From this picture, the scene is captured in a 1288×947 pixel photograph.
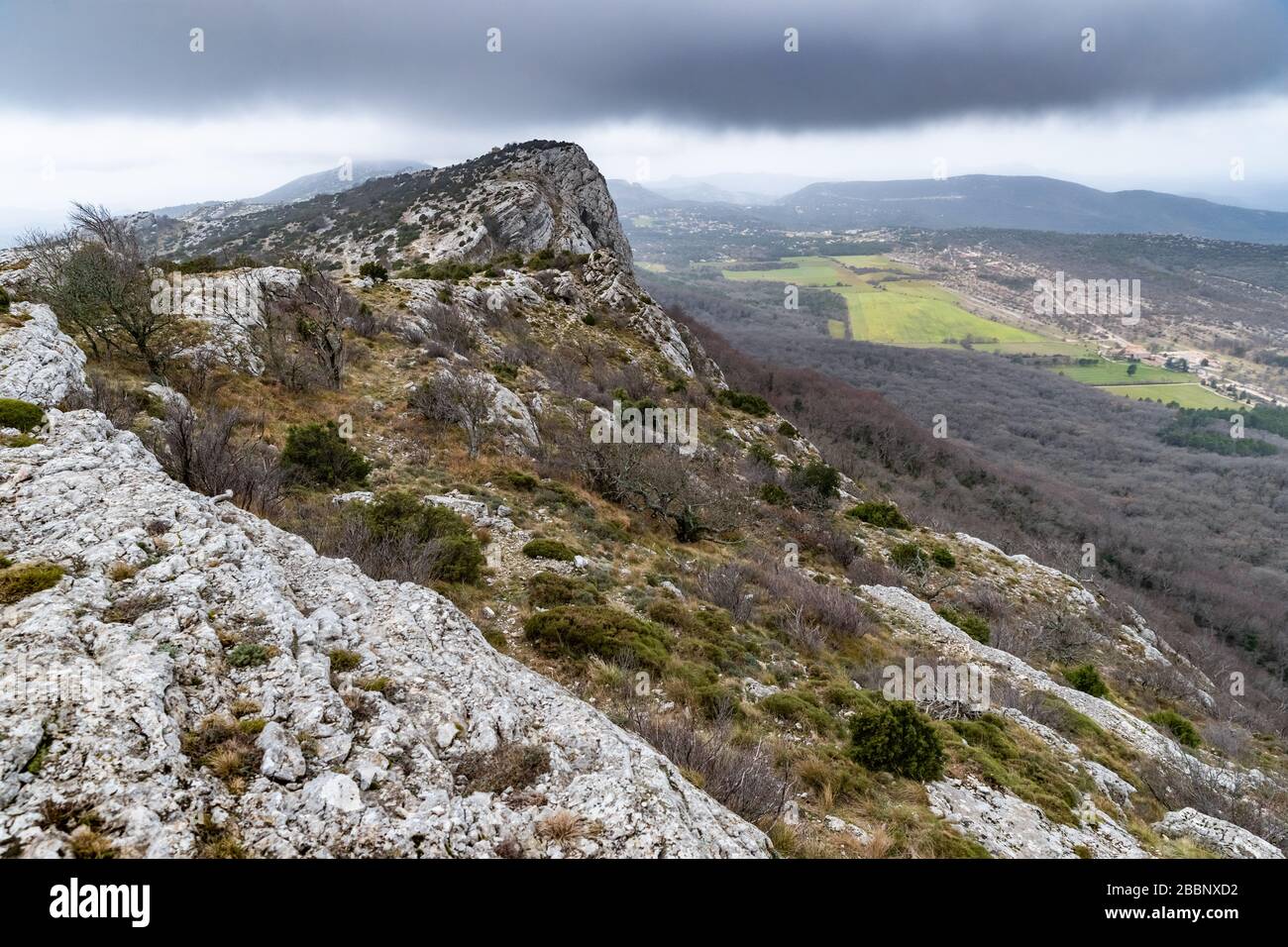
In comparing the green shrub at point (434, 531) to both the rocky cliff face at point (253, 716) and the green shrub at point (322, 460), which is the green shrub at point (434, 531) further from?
the rocky cliff face at point (253, 716)

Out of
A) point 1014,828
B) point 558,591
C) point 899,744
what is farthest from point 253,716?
point 1014,828

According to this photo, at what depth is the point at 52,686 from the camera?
3.75 metres

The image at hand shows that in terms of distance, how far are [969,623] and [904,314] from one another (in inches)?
5288

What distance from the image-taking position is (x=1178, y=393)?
10700cm

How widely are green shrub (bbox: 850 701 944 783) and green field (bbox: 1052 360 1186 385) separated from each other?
437ft

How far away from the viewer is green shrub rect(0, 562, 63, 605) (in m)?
4.64

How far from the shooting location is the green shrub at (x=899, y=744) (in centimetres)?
805

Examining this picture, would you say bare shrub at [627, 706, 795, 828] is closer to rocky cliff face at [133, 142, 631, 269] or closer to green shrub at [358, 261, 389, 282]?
green shrub at [358, 261, 389, 282]

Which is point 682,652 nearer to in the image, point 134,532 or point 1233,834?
point 134,532

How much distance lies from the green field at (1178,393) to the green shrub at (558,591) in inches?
5226

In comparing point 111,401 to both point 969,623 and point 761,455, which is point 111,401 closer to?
point 969,623

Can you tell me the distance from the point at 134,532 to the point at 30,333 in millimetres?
8183

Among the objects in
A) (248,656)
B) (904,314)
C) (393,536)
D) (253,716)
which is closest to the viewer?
(253,716)
